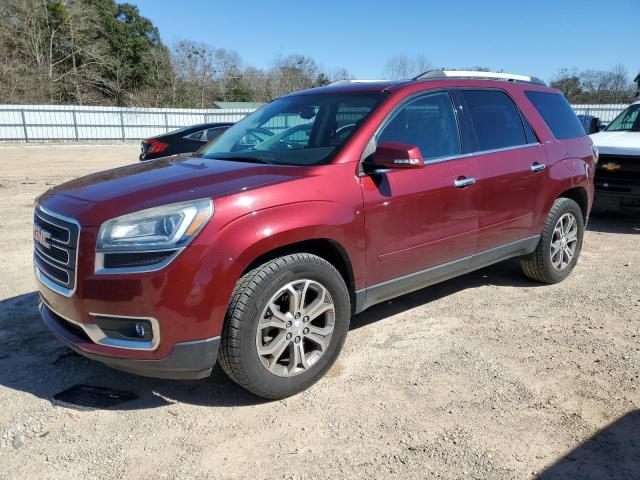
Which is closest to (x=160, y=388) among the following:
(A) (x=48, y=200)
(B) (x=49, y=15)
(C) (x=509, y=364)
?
(A) (x=48, y=200)

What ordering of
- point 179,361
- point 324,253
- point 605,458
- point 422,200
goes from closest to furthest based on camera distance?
point 605,458, point 179,361, point 324,253, point 422,200

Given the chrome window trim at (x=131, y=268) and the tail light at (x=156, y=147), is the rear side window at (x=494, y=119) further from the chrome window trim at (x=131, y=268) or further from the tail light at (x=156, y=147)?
the tail light at (x=156, y=147)

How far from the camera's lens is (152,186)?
3029 millimetres

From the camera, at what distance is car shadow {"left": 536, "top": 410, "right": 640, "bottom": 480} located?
2.51 m

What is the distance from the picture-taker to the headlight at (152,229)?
8.77 ft

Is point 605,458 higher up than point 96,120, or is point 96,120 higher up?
point 96,120

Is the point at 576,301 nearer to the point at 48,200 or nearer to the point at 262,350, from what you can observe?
the point at 262,350

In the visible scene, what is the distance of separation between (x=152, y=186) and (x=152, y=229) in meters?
0.43

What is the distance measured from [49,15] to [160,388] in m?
46.0

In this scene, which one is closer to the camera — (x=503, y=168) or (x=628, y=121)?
(x=503, y=168)

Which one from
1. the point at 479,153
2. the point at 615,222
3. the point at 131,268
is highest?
the point at 479,153

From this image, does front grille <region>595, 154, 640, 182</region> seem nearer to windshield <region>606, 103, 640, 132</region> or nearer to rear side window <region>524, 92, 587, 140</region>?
windshield <region>606, 103, 640, 132</region>

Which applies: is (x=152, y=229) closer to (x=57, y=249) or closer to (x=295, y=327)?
(x=57, y=249)

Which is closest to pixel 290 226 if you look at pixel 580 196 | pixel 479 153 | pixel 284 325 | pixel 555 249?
pixel 284 325
